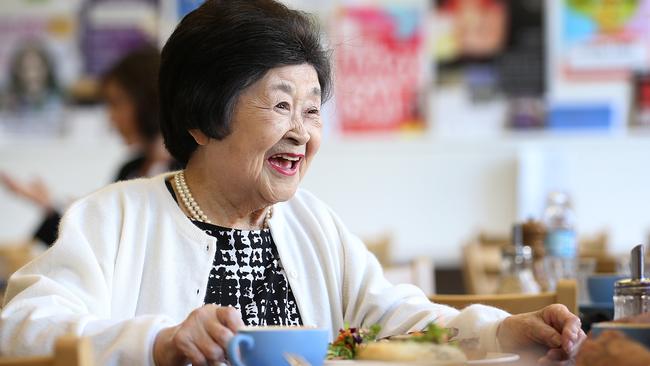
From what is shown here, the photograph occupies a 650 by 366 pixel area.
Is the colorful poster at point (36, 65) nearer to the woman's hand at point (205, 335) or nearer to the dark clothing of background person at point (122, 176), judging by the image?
the dark clothing of background person at point (122, 176)

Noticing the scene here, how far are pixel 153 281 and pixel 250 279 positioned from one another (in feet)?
0.60

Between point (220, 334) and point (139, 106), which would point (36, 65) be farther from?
point (220, 334)

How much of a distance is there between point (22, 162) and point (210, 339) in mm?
6252

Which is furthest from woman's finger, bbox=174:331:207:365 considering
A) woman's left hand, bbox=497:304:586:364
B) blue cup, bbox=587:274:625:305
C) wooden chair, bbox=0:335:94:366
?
blue cup, bbox=587:274:625:305

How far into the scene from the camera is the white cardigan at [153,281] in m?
1.59

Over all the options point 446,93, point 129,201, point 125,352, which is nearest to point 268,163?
point 129,201

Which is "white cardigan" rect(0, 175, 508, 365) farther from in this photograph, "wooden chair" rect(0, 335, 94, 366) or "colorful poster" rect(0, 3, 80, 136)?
"colorful poster" rect(0, 3, 80, 136)

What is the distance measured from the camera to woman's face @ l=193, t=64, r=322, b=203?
6.63ft

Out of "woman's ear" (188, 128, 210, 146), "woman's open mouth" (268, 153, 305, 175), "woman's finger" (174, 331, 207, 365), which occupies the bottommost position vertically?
"woman's finger" (174, 331, 207, 365)

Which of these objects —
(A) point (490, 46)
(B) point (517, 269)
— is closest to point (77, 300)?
(B) point (517, 269)

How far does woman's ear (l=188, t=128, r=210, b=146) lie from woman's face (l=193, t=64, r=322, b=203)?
0.06 feet

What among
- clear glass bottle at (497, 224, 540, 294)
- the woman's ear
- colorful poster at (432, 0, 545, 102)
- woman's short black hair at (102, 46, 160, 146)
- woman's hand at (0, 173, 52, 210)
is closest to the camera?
the woman's ear

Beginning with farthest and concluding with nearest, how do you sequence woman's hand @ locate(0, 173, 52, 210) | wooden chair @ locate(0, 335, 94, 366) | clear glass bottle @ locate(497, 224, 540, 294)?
woman's hand @ locate(0, 173, 52, 210), clear glass bottle @ locate(497, 224, 540, 294), wooden chair @ locate(0, 335, 94, 366)

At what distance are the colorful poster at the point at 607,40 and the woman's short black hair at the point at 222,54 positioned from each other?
522cm
